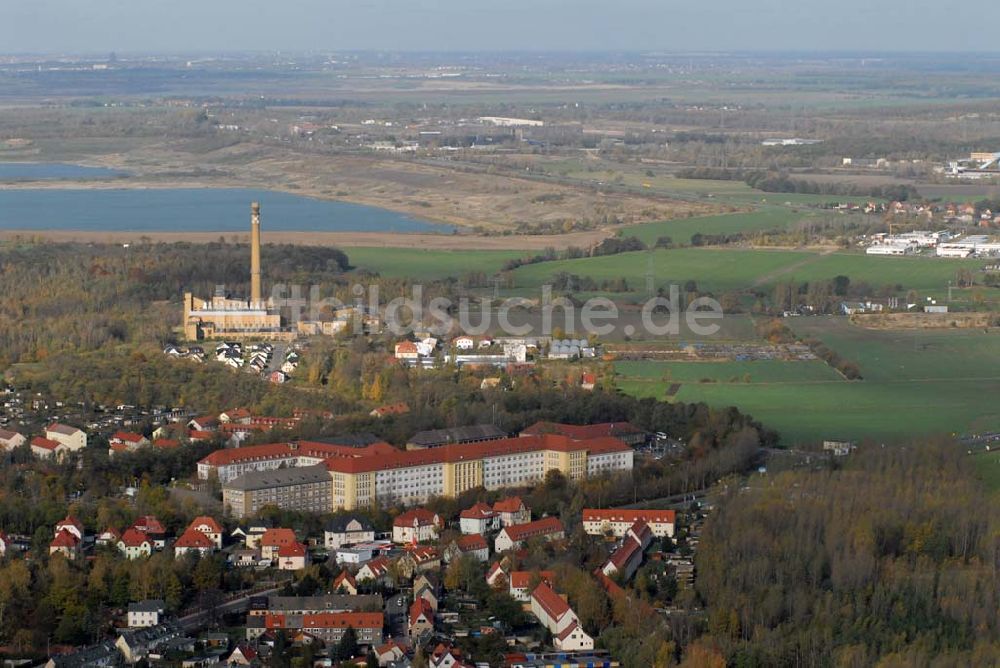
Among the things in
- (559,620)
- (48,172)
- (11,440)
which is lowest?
(48,172)

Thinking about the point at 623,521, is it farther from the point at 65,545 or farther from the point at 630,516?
the point at 65,545

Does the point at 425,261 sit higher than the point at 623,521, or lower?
lower

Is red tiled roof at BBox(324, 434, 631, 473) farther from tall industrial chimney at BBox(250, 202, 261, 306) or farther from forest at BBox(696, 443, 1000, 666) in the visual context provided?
tall industrial chimney at BBox(250, 202, 261, 306)

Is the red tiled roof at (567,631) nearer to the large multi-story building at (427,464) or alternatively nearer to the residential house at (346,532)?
the residential house at (346,532)

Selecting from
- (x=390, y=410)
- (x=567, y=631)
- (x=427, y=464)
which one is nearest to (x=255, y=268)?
(x=390, y=410)

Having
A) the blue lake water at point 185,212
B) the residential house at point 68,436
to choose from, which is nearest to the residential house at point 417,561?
the residential house at point 68,436

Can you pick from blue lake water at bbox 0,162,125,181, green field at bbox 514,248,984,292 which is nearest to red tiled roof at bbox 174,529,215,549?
green field at bbox 514,248,984,292
